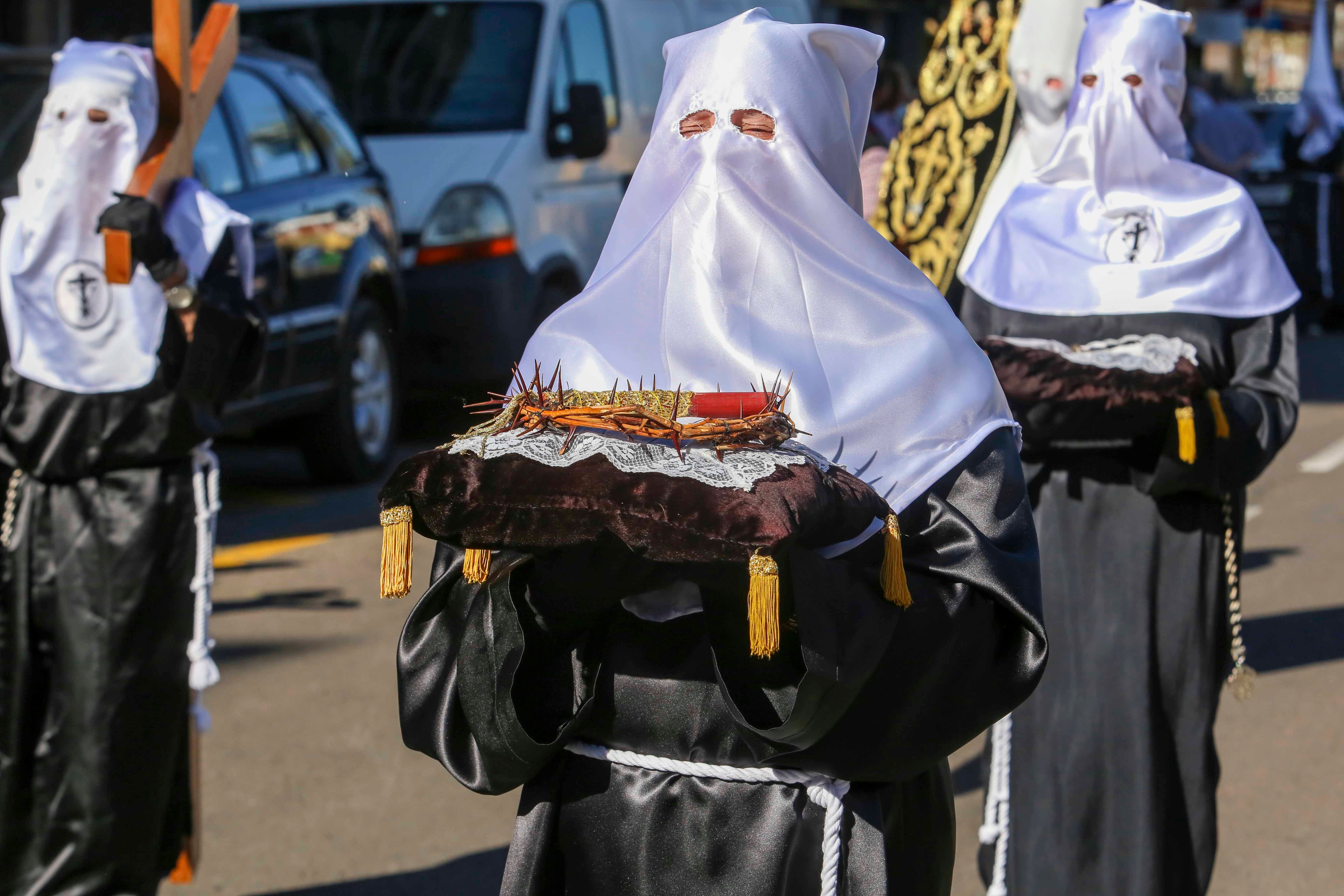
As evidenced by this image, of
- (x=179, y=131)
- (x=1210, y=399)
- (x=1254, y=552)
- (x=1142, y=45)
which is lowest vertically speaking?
(x=1254, y=552)

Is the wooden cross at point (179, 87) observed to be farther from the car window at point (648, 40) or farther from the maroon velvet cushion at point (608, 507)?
the car window at point (648, 40)

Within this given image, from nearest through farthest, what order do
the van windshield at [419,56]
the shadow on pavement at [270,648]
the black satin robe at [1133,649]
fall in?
the black satin robe at [1133,649]
the shadow on pavement at [270,648]
the van windshield at [419,56]

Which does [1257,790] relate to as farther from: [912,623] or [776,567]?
[776,567]

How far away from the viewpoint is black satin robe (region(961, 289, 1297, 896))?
3.65m

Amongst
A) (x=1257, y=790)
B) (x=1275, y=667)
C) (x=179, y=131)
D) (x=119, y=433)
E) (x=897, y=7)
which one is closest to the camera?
(x=119, y=433)

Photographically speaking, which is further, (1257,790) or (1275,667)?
(1275,667)

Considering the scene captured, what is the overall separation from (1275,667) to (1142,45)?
10.0 ft

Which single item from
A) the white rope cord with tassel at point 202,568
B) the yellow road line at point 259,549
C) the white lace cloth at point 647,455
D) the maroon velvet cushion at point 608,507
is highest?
the white lace cloth at point 647,455

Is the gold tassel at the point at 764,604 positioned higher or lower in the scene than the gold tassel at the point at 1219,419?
higher

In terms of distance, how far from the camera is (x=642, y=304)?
2168 mm

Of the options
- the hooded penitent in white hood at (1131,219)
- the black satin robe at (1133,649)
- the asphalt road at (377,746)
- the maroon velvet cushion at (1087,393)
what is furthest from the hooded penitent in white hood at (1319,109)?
the maroon velvet cushion at (1087,393)

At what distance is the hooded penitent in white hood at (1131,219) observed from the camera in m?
3.75

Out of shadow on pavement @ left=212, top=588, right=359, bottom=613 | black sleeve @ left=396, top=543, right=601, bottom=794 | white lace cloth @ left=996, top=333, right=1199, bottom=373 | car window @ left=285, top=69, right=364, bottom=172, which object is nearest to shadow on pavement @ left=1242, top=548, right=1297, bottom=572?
shadow on pavement @ left=212, top=588, right=359, bottom=613

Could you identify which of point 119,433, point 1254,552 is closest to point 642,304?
point 119,433
